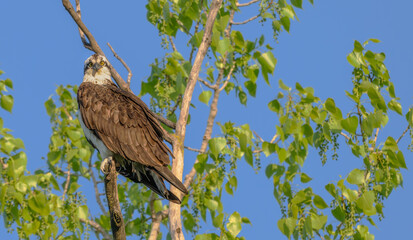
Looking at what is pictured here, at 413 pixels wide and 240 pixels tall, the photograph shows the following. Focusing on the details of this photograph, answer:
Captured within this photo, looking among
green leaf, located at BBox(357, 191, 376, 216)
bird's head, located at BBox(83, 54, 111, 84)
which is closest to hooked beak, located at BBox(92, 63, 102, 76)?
bird's head, located at BBox(83, 54, 111, 84)

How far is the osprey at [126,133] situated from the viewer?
6.79 meters

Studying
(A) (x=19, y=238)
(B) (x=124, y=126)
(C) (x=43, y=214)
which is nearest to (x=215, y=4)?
(B) (x=124, y=126)

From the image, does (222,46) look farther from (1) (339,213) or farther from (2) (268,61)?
(1) (339,213)

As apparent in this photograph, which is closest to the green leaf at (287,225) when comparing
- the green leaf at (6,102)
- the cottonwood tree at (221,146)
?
the cottonwood tree at (221,146)

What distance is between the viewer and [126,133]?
7.03m

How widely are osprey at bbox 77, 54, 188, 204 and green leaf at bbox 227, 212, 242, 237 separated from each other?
0.99 meters

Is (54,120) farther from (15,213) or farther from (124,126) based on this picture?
(124,126)

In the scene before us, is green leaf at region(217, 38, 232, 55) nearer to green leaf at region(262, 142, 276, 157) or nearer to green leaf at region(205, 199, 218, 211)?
green leaf at region(262, 142, 276, 157)

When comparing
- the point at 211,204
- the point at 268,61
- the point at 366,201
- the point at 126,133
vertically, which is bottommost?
the point at 366,201

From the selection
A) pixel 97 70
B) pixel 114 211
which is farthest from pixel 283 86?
pixel 114 211

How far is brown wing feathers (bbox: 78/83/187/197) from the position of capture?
22.2 ft

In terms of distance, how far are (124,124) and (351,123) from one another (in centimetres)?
302

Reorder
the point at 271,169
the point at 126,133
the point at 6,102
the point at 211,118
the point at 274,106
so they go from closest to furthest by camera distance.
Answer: the point at 126,133 → the point at 274,106 → the point at 271,169 → the point at 211,118 → the point at 6,102

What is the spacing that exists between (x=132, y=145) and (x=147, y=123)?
46 cm
